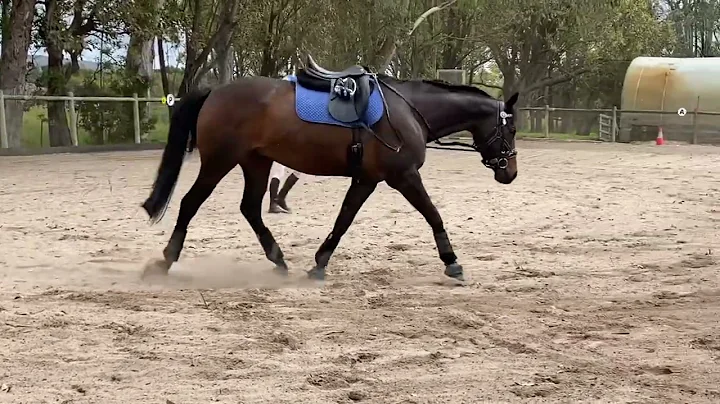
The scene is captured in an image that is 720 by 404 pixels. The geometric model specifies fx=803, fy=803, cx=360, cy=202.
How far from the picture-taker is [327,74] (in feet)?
21.1

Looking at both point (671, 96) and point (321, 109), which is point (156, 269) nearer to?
point (321, 109)

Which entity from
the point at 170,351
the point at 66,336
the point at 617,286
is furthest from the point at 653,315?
the point at 66,336

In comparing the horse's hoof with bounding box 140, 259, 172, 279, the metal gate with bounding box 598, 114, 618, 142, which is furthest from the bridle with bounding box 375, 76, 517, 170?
the metal gate with bounding box 598, 114, 618, 142

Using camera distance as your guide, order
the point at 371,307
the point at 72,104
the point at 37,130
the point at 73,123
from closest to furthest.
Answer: the point at 371,307 → the point at 72,104 → the point at 73,123 → the point at 37,130

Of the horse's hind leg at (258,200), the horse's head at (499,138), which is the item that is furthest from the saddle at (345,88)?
the horse's head at (499,138)

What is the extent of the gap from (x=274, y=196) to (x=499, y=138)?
3846 mm

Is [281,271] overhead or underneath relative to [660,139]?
underneath

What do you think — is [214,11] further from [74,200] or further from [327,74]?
[327,74]

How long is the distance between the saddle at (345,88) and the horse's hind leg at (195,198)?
917mm

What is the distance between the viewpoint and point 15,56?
20422 millimetres

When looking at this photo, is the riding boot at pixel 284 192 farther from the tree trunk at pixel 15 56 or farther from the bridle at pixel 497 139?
the tree trunk at pixel 15 56

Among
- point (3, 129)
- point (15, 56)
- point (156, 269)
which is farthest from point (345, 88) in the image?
point (15, 56)

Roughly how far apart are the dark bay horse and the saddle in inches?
0.4

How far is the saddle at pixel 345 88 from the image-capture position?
6.17 metres
